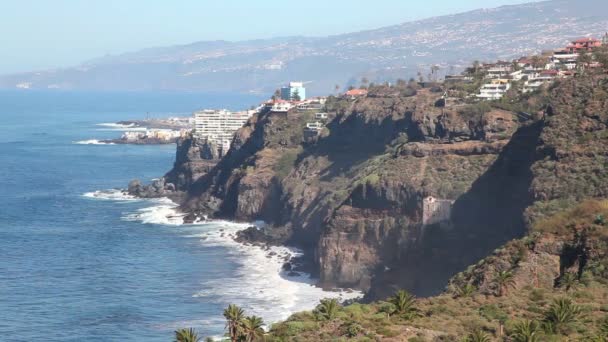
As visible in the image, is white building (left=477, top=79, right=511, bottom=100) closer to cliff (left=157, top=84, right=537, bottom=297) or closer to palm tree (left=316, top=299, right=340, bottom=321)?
cliff (left=157, top=84, right=537, bottom=297)

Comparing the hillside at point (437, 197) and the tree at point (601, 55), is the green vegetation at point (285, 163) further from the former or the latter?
the tree at point (601, 55)

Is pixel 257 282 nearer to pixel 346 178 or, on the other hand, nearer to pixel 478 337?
pixel 346 178

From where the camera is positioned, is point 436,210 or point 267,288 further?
point 267,288

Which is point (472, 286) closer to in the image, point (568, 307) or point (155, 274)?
point (568, 307)

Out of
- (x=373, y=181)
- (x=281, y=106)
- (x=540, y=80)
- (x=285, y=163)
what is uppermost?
(x=540, y=80)

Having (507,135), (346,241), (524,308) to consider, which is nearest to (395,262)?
(346,241)

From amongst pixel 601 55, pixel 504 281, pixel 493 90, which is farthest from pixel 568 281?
pixel 493 90

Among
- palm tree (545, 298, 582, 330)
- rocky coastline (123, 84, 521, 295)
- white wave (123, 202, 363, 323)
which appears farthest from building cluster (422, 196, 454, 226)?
palm tree (545, 298, 582, 330)
